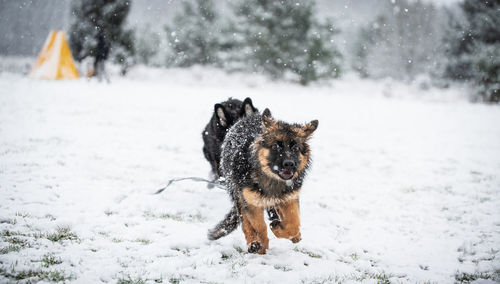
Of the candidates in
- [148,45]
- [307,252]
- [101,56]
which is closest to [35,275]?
[307,252]

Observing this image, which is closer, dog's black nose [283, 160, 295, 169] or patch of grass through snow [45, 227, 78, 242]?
dog's black nose [283, 160, 295, 169]

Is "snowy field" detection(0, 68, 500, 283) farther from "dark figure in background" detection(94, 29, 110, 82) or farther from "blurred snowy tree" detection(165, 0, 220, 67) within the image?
"blurred snowy tree" detection(165, 0, 220, 67)

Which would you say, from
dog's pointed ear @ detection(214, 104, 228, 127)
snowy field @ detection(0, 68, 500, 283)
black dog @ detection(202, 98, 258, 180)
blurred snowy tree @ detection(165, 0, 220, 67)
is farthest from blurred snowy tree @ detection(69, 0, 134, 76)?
dog's pointed ear @ detection(214, 104, 228, 127)

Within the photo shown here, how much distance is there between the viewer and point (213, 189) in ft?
19.5

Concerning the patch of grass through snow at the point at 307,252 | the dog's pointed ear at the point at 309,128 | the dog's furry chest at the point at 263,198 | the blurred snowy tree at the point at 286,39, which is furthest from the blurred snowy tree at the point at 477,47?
the dog's furry chest at the point at 263,198

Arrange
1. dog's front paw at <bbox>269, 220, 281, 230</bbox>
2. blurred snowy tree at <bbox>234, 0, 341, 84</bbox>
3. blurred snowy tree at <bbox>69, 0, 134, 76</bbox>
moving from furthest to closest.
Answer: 1. blurred snowy tree at <bbox>234, 0, 341, 84</bbox>
2. blurred snowy tree at <bbox>69, 0, 134, 76</bbox>
3. dog's front paw at <bbox>269, 220, 281, 230</bbox>

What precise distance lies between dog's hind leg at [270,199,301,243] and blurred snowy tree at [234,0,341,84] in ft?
86.4

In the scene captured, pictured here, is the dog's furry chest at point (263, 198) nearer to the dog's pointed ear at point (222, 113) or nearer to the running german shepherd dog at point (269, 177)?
the running german shepherd dog at point (269, 177)

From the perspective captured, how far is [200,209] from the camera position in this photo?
4.88m

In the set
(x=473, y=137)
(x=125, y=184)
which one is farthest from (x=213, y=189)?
(x=473, y=137)

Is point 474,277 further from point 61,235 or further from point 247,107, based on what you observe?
point 61,235

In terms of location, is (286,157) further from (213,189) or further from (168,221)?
(213,189)

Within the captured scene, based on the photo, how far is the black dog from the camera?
4.84m

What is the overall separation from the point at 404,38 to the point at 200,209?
139ft
